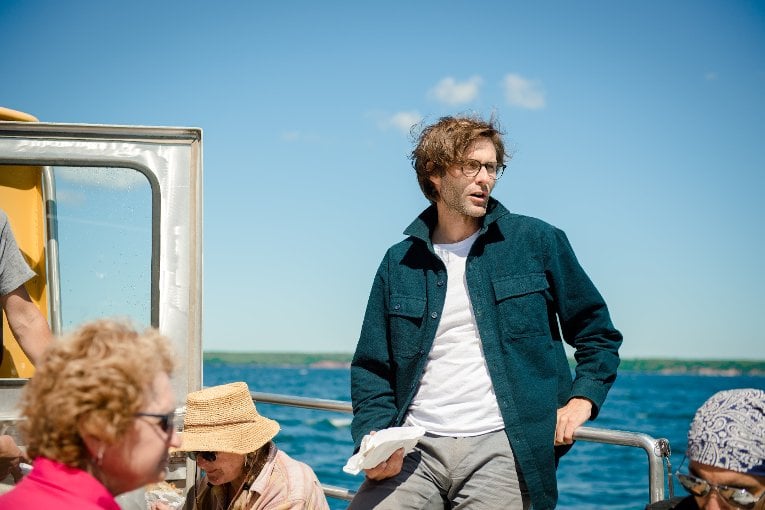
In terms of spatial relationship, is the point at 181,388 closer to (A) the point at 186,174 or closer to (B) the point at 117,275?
(B) the point at 117,275

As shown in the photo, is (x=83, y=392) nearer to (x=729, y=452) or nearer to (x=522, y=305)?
(x=729, y=452)

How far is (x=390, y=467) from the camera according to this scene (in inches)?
118

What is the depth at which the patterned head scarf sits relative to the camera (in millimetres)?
2098

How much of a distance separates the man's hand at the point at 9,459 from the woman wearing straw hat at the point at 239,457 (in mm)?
585

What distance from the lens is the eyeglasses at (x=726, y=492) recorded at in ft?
6.89

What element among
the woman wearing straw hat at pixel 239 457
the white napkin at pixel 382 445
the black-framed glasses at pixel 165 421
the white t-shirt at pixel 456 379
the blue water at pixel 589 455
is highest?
the black-framed glasses at pixel 165 421

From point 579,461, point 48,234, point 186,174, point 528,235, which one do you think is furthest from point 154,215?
point 579,461

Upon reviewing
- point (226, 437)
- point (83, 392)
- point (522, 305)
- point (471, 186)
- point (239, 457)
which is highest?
point (471, 186)

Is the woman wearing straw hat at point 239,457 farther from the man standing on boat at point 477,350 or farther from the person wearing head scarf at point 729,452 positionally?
the person wearing head scarf at point 729,452

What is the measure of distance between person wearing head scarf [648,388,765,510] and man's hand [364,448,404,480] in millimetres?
1065

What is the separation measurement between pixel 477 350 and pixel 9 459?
1720mm

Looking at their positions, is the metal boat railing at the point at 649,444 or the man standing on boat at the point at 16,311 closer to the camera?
the man standing on boat at the point at 16,311

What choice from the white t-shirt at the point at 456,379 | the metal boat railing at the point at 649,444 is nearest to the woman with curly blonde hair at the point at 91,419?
the white t-shirt at the point at 456,379

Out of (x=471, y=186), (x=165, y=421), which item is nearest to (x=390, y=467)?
(x=471, y=186)
